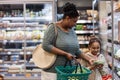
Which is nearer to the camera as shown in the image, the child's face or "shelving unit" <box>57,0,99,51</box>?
the child's face

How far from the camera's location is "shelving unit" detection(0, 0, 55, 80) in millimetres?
6797

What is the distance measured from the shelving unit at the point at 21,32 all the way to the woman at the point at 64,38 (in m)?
3.79

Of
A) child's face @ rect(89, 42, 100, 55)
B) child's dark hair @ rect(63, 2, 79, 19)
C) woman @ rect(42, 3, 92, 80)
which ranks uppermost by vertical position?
child's dark hair @ rect(63, 2, 79, 19)

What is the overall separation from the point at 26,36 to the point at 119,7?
314 cm

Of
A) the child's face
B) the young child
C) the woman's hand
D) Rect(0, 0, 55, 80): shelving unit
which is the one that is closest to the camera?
the woman's hand

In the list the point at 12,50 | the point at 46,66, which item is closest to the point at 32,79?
the point at 12,50

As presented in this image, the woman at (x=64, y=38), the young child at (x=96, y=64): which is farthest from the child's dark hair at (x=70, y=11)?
the young child at (x=96, y=64)

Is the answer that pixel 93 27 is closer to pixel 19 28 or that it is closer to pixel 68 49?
pixel 19 28

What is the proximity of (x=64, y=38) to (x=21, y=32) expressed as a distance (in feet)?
13.7

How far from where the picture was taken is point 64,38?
2959 millimetres

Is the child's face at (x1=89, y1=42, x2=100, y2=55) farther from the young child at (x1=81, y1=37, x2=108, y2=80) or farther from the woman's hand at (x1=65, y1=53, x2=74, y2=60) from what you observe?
the woman's hand at (x1=65, y1=53, x2=74, y2=60)

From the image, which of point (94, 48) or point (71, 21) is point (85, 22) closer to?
point (94, 48)

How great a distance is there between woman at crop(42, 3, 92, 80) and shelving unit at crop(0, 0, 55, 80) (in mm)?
3789

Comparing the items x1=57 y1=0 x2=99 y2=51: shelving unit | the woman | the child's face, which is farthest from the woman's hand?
x1=57 y1=0 x2=99 y2=51: shelving unit
